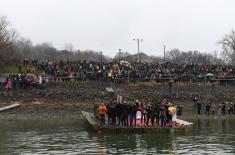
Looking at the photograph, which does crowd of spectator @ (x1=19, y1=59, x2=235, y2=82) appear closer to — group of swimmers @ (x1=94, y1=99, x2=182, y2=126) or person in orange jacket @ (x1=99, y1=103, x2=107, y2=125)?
group of swimmers @ (x1=94, y1=99, x2=182, y2=126)

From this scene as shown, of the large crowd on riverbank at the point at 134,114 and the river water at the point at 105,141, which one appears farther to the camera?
the large crowd on riverbank at the point at 134,114

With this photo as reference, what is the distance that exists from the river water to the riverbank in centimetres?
1126

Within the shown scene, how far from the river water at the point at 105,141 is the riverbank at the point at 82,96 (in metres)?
11.3

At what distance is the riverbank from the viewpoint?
48.3 meters

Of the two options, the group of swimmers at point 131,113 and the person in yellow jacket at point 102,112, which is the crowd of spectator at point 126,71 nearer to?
the group of swimmers at point 131,113

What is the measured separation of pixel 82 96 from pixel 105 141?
27295 mm

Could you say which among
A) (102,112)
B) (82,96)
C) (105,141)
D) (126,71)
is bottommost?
(105,141)

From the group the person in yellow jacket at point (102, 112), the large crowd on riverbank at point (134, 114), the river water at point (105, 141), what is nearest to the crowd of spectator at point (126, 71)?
the river water at point (105, 141)

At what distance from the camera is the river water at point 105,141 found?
79.2 ft

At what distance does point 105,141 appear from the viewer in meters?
27.8

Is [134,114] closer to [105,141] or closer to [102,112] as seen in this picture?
[102,112]

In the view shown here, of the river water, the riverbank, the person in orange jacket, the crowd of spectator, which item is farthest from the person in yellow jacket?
the crowd of spectator

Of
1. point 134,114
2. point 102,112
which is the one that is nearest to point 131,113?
point 134,114

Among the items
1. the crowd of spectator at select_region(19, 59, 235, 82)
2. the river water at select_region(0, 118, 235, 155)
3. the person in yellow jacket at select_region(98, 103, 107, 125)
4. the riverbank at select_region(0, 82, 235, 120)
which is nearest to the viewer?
the river water at select_region(0, 118, 235, 155)
